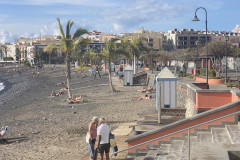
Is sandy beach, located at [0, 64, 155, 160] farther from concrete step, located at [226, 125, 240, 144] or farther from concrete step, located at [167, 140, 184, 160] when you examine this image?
concrete step, located at [226, 125, 240, 144]

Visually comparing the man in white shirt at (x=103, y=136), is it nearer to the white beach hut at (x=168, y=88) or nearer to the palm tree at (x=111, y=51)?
the white beach hut at (x=168, y=88)

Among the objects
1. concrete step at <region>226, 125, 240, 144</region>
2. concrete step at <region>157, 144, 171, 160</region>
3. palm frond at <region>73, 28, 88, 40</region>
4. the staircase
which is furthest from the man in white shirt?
palm frond at <region>73, 28, 88, 40</region>

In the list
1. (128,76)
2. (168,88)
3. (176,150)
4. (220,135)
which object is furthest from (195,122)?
(128,76)

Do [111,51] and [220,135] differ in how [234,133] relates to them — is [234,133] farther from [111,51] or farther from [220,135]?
[111,51]

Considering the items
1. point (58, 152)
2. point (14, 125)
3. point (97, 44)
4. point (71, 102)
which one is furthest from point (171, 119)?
point (97, 44)

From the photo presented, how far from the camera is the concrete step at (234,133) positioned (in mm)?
7580

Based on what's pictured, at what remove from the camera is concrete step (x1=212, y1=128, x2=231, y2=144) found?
26.1 feet

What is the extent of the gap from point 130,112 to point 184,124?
914cm

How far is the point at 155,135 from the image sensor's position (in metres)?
9.70

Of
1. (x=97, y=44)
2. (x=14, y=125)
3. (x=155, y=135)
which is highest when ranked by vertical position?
(x=97, y=44)

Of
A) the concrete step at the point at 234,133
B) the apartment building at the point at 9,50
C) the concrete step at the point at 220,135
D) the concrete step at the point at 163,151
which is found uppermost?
the apartment building at the point at 9,50

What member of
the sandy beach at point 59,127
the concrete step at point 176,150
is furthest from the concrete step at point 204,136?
the sandy beach at point 59,127

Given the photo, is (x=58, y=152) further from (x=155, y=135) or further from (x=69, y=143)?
(x=155, y=135)

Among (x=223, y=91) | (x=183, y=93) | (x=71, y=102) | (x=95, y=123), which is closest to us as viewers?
(x=95, y=123)
